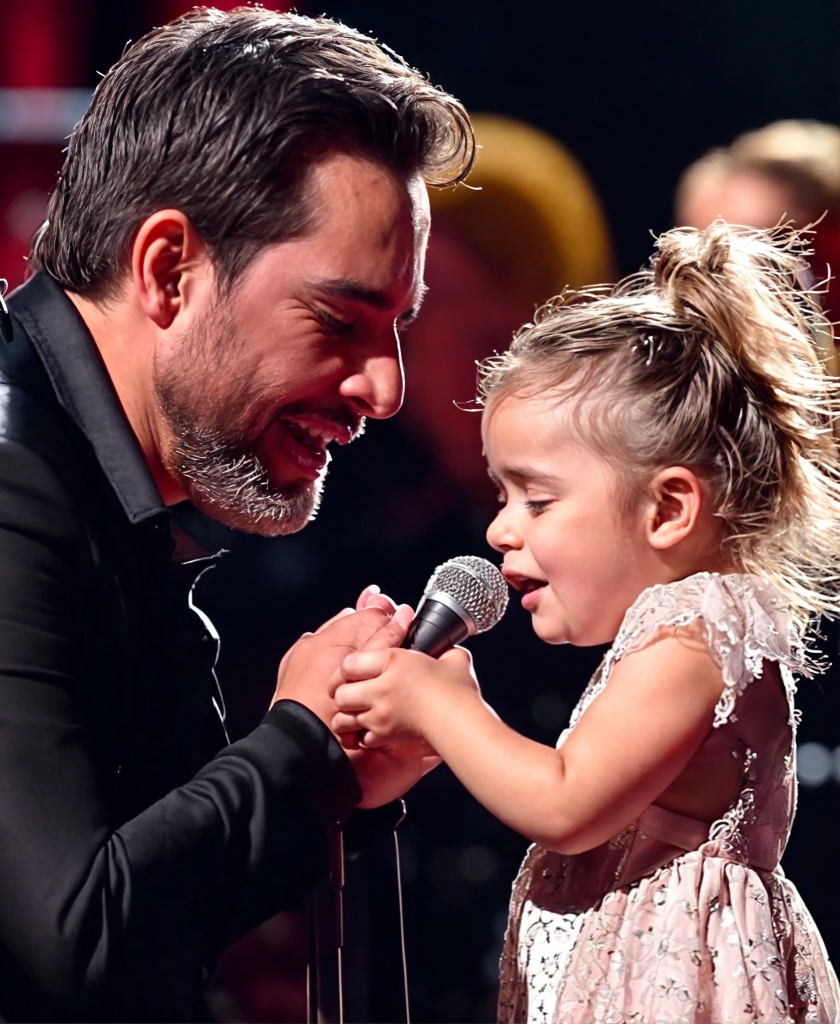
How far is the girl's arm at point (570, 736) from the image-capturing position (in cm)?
127

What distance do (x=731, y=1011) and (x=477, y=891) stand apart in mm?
1436

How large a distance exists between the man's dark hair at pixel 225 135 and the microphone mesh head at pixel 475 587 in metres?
0.46

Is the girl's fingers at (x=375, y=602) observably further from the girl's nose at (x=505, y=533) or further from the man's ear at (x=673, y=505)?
the man's ear at (x=673, y=505)

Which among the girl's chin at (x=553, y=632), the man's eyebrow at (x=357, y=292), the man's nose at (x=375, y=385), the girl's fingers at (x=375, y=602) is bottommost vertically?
the girl's chin at (x=553, y=632)

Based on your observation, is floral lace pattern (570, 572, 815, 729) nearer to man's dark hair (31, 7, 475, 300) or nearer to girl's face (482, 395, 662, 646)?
girl's face (482, 395, 662, 646)

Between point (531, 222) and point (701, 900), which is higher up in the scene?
point (531, 222)

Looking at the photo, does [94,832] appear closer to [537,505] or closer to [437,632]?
[437,632]

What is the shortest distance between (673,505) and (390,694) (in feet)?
1.35

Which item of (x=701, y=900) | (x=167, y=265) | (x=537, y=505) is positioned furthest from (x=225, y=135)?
(x=701, y=900)

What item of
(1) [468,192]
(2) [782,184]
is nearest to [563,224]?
(1) [468,192]

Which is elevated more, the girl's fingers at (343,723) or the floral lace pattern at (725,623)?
the floral lace pattern at (725,623)

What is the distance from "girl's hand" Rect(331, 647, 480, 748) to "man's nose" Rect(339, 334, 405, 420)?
1.18 feet

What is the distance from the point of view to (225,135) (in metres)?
1.50

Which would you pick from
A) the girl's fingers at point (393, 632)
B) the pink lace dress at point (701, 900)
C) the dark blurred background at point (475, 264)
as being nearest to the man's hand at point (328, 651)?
the girl's fingers at point (393, 632)
